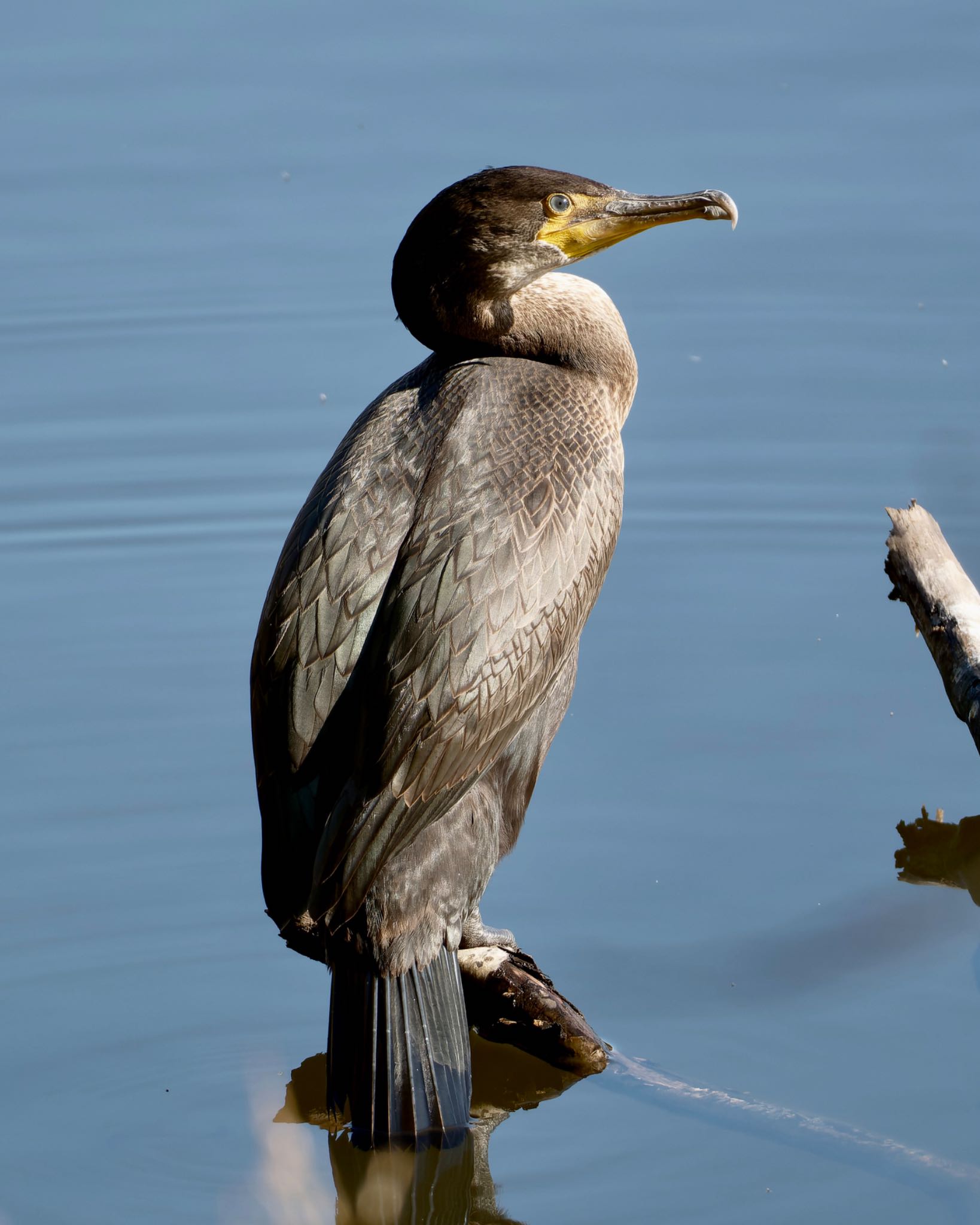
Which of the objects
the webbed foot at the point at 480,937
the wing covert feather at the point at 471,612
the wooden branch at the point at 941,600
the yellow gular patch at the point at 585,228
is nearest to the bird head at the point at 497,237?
the yellow gular patch at the point at 585,228

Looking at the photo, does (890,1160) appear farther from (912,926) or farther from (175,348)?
(175,348)

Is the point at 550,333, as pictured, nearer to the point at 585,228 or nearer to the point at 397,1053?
the point at 585,228

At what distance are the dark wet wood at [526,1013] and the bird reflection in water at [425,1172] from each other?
0.29ft

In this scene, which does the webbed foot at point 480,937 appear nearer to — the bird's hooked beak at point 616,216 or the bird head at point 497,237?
the bird head at point 497,237

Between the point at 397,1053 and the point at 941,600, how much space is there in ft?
5.01

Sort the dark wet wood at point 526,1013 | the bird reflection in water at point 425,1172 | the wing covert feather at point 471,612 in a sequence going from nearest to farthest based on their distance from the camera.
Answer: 1. the wing covert feather at point 471,612
2. the bird reflection in water at point 425,1172
3. the dark wet wood at point 526,1013

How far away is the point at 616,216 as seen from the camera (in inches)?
141

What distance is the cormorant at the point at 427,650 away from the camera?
3.07 m

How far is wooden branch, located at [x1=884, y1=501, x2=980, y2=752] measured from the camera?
3.77m

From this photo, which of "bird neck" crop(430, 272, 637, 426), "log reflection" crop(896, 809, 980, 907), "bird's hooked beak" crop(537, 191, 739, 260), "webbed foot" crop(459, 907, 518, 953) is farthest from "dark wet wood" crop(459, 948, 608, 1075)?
"bird's hooked beak" crop(537, 191, 739, 260)

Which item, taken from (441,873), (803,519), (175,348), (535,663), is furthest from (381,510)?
(175,348)

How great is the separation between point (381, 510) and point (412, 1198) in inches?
46.6

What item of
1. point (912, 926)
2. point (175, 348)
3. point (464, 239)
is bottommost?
point (912, 926)

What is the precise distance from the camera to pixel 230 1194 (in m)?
3.25
